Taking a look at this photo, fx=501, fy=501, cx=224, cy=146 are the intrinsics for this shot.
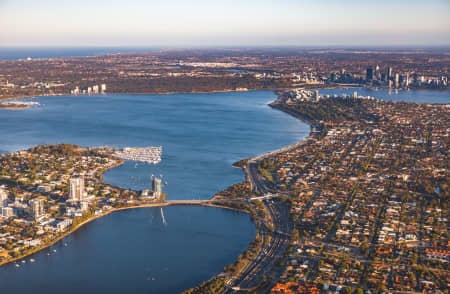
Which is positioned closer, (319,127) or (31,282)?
(31,282)

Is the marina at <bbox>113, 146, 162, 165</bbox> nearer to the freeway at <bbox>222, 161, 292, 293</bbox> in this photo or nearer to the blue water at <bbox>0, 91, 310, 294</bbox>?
the blue water at <bbox>0, 91, 310, 294</bbox>

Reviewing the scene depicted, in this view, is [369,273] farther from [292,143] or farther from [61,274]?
[292,143]

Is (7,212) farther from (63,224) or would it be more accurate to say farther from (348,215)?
(348,215)

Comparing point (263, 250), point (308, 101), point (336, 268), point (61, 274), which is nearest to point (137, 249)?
point (61, 274)

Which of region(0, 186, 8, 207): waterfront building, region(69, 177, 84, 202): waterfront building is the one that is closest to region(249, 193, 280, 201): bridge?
region(69, 177, 84, 202): waterfront building

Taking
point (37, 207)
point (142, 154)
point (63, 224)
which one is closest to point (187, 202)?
point (63, 224)
